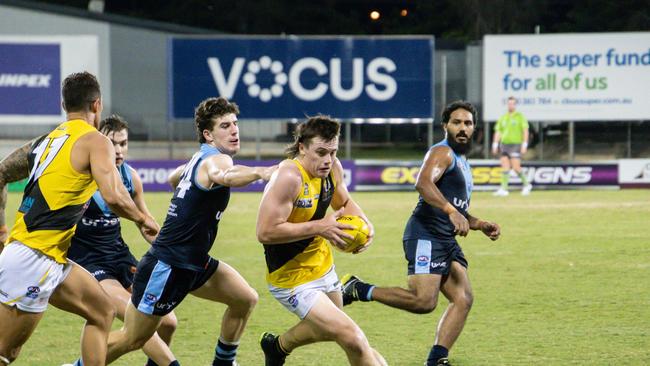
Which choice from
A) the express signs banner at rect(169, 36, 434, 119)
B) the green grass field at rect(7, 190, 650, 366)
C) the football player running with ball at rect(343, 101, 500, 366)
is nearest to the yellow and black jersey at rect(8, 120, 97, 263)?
the green grass field at rect(7, 190, 650, 366)

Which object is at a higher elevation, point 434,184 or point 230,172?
point 230,172

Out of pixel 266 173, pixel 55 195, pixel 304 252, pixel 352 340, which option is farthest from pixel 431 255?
pixel 55 195

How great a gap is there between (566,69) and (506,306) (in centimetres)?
1771

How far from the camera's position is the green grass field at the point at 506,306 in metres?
8.76

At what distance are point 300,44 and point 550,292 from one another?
16.2 metres

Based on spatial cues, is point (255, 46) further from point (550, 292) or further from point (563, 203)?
point (550, 292)

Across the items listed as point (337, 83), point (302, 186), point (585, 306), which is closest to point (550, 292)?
point (585, 306)

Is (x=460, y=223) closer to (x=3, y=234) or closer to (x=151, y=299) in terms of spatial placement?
(x=151, y=299)

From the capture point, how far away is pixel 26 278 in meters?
6.39

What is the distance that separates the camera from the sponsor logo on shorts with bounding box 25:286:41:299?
20.9 ft

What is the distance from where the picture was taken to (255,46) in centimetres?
2698

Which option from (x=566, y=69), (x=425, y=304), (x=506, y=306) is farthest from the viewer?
(x=566, y=69)

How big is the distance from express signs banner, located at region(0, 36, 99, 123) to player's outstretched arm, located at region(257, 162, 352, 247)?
21844mm

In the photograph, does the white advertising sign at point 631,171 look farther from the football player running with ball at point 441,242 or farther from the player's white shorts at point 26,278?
the player's white shorts at point 26,278
